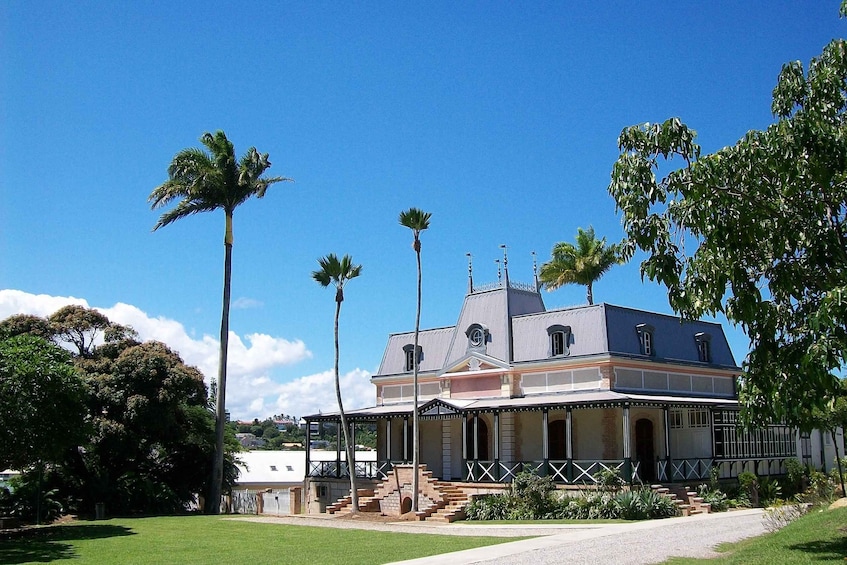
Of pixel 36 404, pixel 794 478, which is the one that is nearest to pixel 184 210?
pixel 36 404

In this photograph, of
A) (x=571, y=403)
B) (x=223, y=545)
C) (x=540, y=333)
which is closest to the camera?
(x=223, y=545)

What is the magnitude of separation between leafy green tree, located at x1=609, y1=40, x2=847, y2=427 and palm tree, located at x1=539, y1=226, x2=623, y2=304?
34.0m

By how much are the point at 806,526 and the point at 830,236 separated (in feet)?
25.0

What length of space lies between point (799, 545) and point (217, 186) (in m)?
29.7

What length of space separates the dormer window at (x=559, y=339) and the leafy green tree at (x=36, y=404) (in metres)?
17.8

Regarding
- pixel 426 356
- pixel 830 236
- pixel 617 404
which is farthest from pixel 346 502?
pixel 830 236

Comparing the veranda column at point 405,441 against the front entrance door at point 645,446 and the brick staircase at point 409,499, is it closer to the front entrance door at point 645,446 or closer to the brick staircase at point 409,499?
the brick staircase at point 409,499

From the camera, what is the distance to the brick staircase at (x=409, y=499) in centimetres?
3006

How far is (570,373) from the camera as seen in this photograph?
33.8 meters

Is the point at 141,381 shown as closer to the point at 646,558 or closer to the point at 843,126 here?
the point at 646,558

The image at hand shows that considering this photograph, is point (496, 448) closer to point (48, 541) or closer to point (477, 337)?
point (477, 337)

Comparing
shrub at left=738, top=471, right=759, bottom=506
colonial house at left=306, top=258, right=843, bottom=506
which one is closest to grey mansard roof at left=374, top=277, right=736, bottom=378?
colonial house at left=306, top=258, right=843, bottom=506

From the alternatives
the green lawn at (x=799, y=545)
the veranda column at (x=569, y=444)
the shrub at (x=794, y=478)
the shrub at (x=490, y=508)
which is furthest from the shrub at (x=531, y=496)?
the shrub at (x=794, y=478)

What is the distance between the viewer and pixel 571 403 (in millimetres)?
30250
